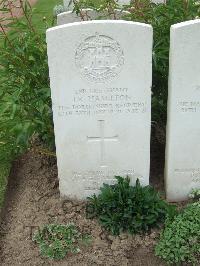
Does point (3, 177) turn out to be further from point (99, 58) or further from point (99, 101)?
point (99, 58)

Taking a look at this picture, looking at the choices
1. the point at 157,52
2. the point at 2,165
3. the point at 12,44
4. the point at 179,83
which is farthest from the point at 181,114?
the point at 2,165

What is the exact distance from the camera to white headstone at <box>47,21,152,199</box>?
342 cm

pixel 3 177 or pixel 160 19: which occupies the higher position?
pixel 160 19

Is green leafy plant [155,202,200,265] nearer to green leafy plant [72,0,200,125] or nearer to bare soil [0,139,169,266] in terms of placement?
bare soil [0,139,169,266]

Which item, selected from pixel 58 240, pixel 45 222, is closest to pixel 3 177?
pixel 45 222

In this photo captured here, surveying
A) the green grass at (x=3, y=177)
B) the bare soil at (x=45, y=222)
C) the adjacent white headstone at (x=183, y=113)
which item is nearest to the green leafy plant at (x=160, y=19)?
the adjacent white headstone at (x=183, y=113)

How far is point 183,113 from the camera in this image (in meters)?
3.76

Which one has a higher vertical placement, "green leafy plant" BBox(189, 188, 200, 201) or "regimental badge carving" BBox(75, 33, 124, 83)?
"regimental badge carving" BBox(75, 33, 124, 83)

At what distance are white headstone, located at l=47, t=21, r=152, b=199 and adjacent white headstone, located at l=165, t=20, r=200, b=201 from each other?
0.20m

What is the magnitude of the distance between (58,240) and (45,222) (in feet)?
1.08

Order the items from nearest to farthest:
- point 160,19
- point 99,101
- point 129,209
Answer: point 99,101 → point 129,209 → point 160,19

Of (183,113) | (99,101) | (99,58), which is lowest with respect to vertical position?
(183,113)

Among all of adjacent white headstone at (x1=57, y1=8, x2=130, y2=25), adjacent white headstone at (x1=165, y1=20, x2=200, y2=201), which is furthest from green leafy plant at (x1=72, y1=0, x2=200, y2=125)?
adjacent white headstone at (x1=165, y1=20, x2=200, y2=201)

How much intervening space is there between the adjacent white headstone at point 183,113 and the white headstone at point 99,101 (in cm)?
20
